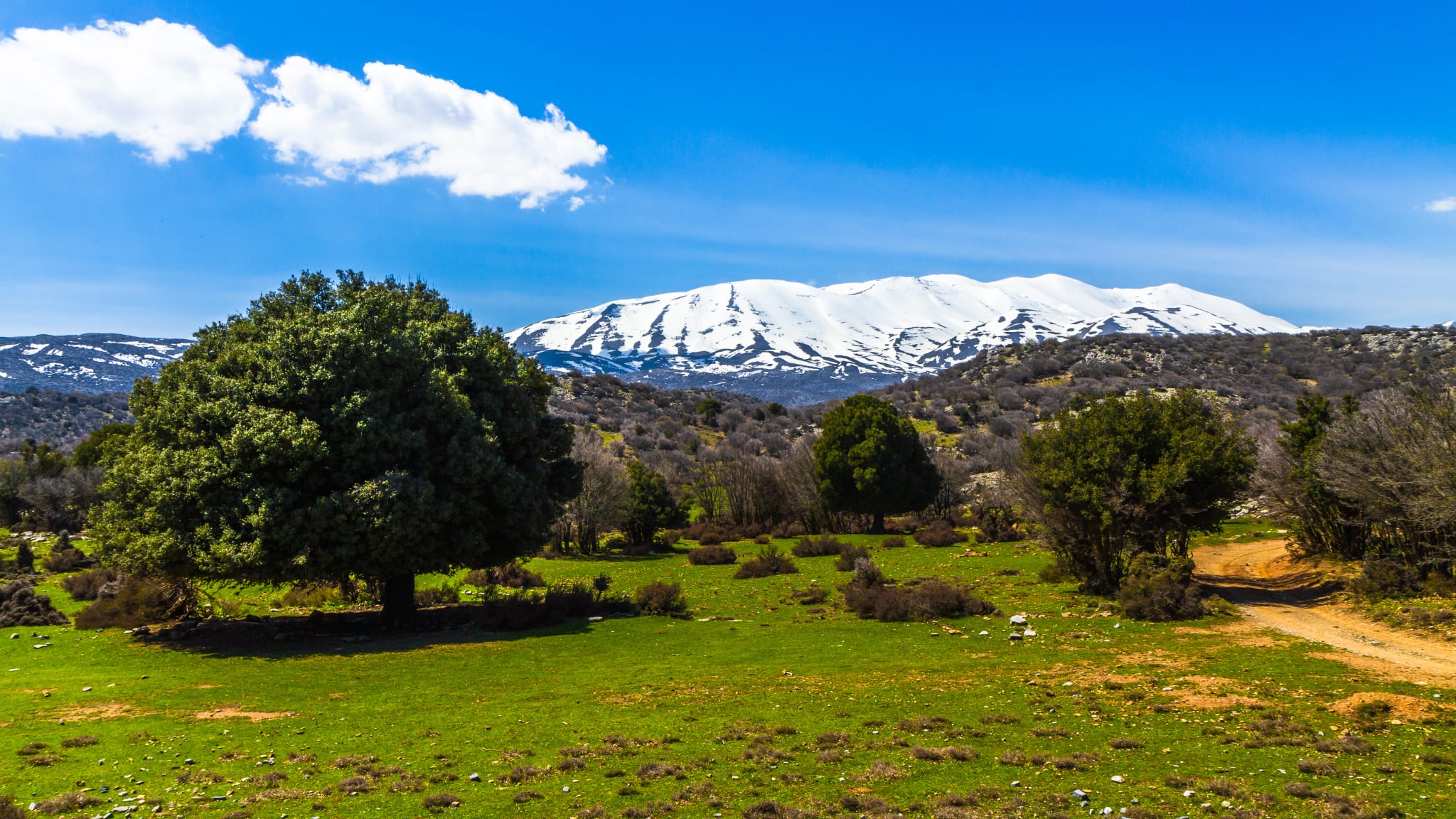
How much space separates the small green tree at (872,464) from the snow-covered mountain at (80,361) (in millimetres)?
142292

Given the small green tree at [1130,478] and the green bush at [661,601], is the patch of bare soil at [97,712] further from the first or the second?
the small green tree at [1130,478]

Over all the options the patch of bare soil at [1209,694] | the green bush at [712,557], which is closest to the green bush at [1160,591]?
the patch of bare soil at [1209,694]

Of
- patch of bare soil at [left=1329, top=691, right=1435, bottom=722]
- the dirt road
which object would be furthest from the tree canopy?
the dirt road

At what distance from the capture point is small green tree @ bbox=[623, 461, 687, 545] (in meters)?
38.3

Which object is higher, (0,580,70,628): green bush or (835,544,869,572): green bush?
(0,580,70,628): green bush

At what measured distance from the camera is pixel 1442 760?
816 centimetres

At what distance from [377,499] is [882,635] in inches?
438

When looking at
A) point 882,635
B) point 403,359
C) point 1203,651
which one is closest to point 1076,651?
point 1203,651

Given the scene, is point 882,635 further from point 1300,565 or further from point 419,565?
point 1300,565

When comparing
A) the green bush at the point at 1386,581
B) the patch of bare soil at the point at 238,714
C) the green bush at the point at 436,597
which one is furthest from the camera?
the green bush at the point at 436,597

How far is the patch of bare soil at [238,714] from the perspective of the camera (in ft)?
37.0

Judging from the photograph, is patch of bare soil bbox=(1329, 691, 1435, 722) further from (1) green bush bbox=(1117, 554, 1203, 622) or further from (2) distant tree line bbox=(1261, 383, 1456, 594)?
(2) distant tree line bbox=(1261, 383, 1456, 594)

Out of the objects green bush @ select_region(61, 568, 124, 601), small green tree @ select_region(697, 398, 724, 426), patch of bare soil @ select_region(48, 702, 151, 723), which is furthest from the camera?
small green tree @ select_region(697, 398, 724, 426)

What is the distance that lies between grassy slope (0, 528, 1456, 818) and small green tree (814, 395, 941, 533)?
20013mm
